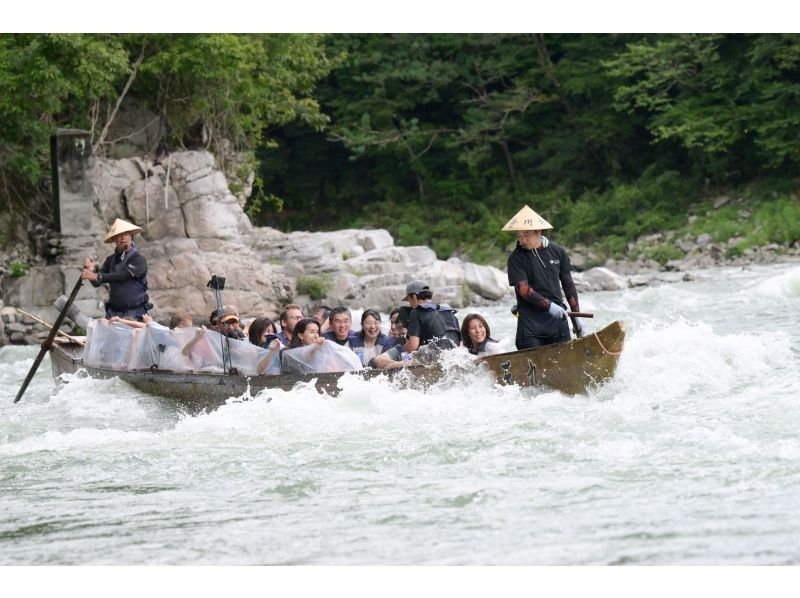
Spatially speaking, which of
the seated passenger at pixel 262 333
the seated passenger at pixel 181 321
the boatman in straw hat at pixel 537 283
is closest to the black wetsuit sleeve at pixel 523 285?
the boatman in straw hat at pixel 537 283

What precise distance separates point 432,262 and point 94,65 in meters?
7.46

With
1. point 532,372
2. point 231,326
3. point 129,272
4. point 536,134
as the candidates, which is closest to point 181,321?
point 129,272

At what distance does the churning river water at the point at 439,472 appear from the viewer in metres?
6.49

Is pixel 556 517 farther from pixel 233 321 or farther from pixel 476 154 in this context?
pixel 476 154

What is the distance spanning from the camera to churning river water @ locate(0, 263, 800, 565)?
21.3ft

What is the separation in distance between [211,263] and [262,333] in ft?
29.3

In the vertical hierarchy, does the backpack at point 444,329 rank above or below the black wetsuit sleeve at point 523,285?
below

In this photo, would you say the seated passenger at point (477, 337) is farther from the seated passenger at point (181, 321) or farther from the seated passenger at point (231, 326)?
the seated passenger at point (181, 321)

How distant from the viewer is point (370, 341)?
432 inches

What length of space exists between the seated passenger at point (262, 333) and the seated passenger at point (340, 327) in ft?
2.13

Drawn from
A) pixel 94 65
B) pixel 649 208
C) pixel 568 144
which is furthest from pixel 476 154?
pixel 94 65

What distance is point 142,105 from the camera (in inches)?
904

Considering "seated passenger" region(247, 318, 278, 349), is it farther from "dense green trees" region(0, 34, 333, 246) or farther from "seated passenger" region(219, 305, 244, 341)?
"dense green trees" region(0, 34, 333, 246)

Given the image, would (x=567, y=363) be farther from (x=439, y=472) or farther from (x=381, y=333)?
(x=381, y=333)
